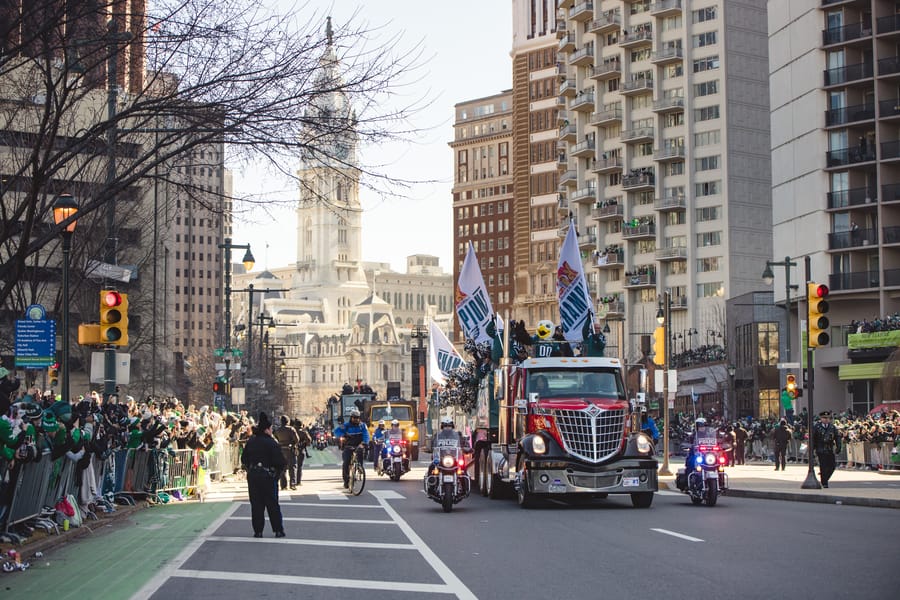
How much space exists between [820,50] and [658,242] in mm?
38853

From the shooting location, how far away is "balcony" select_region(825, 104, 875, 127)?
71688 millimetres

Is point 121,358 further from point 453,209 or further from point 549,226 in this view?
point 453,209

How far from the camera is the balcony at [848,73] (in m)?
71.8

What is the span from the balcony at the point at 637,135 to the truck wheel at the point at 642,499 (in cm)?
8809

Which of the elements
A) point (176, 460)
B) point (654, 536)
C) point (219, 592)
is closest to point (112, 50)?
point (219, 592)

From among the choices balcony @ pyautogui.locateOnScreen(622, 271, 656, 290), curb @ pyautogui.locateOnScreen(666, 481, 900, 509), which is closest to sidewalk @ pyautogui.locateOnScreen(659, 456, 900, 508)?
curb @ pyautogui.locateOnScreen(666, 481, 900, 509)

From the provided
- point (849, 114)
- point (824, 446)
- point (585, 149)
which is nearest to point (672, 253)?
point (585, 149)

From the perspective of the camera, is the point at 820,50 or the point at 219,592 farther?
the point at 820,50

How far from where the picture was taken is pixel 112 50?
57.1 feet

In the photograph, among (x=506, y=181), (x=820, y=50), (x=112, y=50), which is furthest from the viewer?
(x=506, y=181)

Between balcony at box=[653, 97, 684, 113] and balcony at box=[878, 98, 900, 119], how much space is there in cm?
3795

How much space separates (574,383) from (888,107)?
50.3m

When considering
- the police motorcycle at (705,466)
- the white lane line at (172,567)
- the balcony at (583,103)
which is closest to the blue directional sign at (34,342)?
the white lane line at (172,567)

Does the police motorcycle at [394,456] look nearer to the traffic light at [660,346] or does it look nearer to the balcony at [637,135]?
Answer: the traffic light at [660,346]
